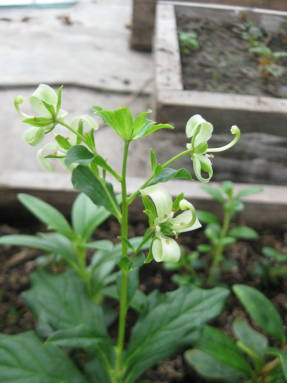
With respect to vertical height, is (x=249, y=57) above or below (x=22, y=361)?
above

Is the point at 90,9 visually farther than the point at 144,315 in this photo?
Yes

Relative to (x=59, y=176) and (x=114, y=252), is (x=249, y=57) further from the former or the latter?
(x=114, y=252)

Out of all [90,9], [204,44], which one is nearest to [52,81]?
[204,44]

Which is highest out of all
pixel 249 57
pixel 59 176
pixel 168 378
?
pixel 249 57

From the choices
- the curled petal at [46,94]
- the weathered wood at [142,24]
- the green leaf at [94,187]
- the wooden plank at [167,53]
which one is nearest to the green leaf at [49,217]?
the green leaf at [94,187]

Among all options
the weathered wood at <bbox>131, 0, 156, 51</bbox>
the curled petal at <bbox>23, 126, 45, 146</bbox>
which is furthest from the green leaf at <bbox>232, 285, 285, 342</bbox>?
the weathered wood at <bbox>131, 0, 156, 51</bbox>

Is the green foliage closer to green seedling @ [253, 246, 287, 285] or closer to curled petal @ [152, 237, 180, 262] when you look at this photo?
green seedling @ [253, 246, 287, 285]

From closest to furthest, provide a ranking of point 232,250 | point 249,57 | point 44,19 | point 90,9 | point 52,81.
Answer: point 232,250 → point 249,57 → point 52,81 → point 44,19 → point 90,9
